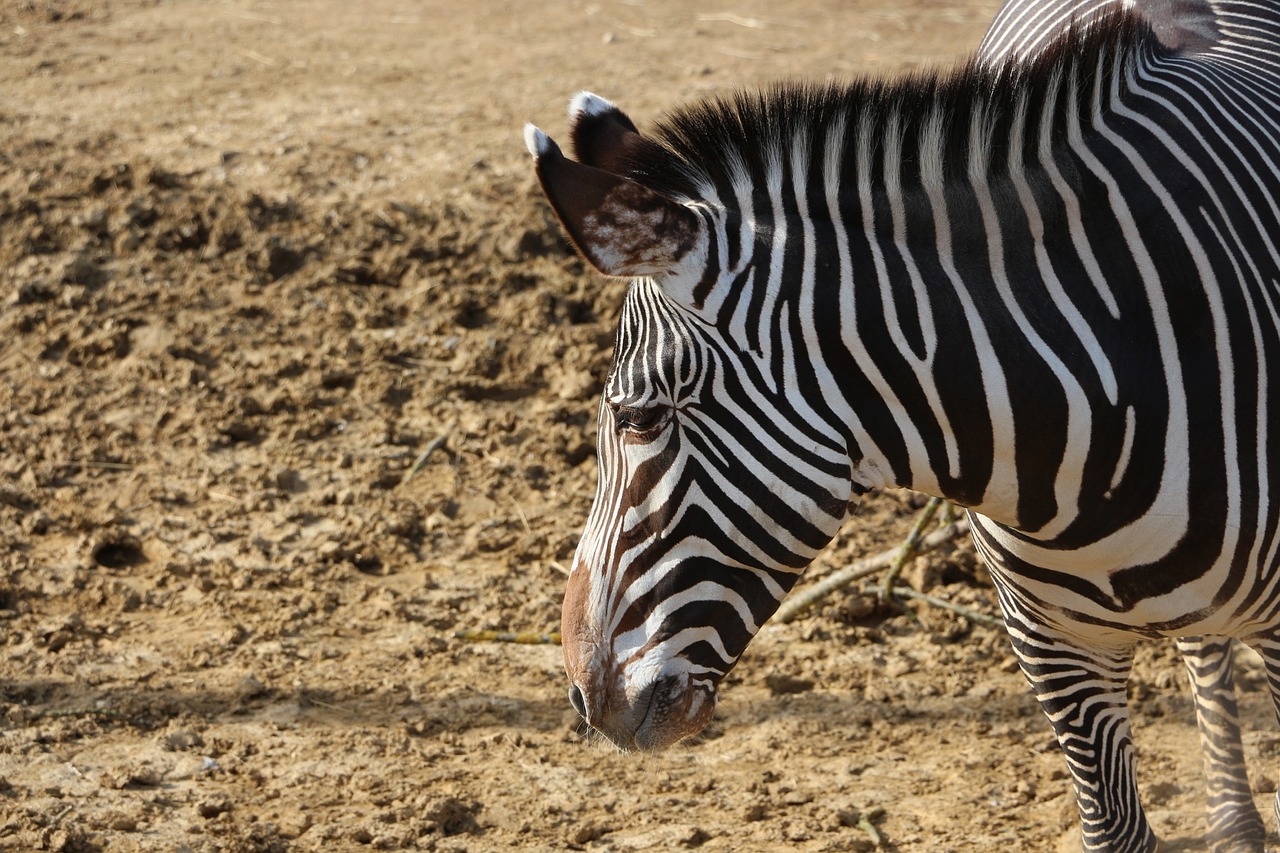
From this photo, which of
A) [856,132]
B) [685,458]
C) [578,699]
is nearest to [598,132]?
[856,132]

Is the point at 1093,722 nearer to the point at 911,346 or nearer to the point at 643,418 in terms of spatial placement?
the point at 911,346

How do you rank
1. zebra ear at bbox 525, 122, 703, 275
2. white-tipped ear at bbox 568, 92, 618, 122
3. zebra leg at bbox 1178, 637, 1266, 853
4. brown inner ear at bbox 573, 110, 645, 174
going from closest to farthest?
zebra ear at bbox 525, 122, 703, 275 < brown inner ear at bbox 573, 110, 645, 174 < white-tipped ear at bbox 568, 92, 618, 122 < zebra leg at bbox 1178, 637, 1266, 853

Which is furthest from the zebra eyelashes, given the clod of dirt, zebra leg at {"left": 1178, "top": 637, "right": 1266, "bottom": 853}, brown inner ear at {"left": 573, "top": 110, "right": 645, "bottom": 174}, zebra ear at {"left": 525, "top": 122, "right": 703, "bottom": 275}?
the clod of dirt

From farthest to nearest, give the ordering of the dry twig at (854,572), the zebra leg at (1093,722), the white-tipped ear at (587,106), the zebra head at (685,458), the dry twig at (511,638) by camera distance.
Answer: the dry twig at (854,572) < the dry twig at (511,638) < the zebra leg at (1093,722) < the white-tipped ear at (587,106) < the zebra head at (685,458)

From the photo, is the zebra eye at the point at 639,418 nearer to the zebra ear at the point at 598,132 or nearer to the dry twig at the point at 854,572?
the zebra ear at the point at 598,132

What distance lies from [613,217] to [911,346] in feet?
1.99

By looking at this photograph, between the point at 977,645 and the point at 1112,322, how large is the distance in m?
2.58

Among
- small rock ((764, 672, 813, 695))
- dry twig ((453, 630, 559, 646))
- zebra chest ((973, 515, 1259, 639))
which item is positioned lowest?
small rock ((764, 672, 813, 695))

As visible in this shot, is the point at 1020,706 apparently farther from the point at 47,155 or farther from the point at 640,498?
the point at 47,155

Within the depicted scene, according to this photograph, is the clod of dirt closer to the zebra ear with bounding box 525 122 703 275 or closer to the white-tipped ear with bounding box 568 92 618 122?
the white-tipped ear with bounding box 568 92 618 122

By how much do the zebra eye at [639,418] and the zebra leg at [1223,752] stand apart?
7.45 feet

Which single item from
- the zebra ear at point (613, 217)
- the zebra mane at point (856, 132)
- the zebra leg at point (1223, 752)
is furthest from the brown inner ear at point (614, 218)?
the zebra leg at point (1223, 752)

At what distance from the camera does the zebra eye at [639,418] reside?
2406 millimetres

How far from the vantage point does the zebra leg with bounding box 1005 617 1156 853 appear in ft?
10.3
